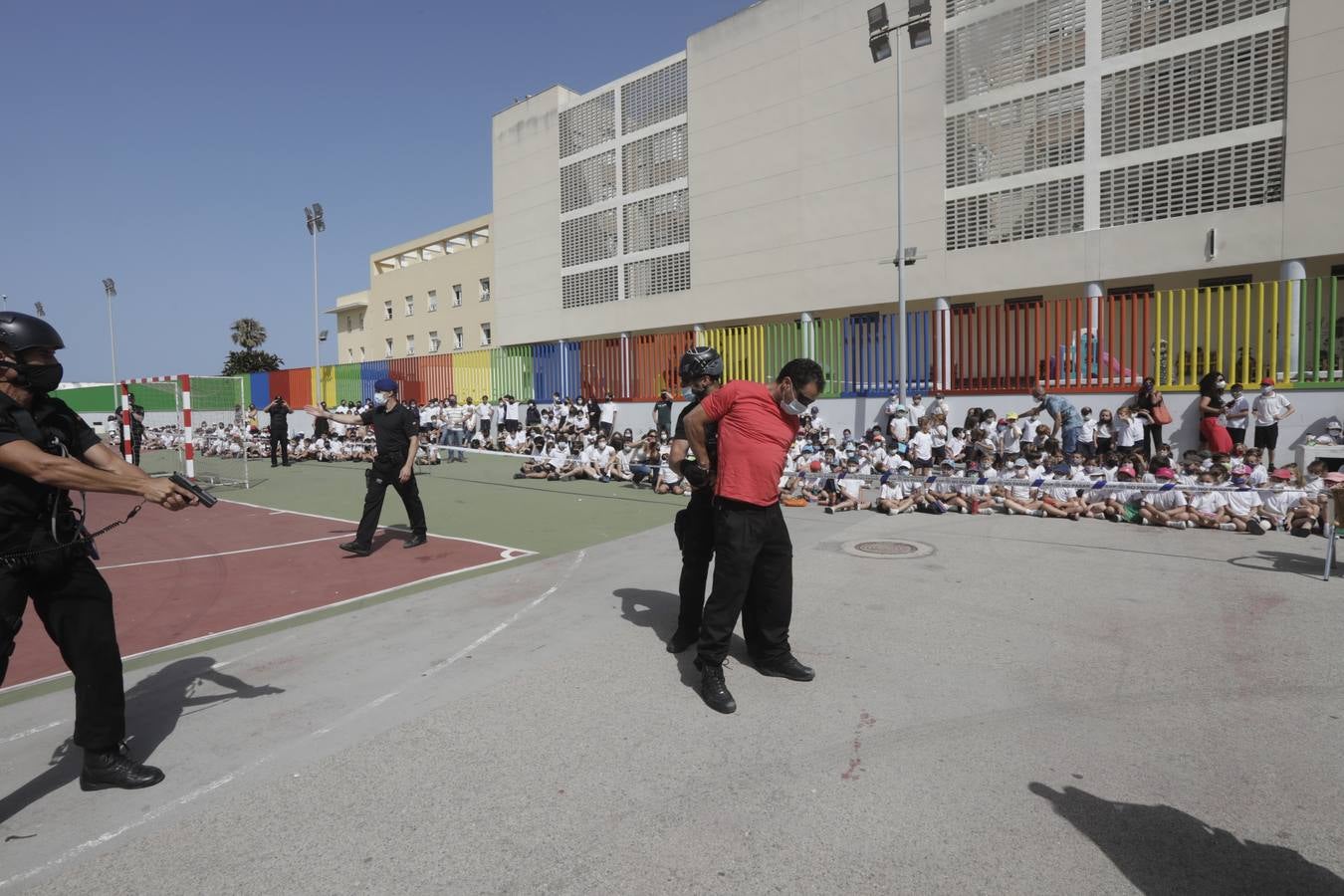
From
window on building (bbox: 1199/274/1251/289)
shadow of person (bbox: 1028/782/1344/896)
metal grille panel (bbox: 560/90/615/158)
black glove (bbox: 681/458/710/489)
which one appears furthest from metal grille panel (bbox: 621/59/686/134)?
shadow of person (bbox: 1028/782/1344/896)

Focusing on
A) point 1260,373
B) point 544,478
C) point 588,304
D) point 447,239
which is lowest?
point 544,478

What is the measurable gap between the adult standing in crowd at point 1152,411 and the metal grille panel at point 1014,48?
1098cm

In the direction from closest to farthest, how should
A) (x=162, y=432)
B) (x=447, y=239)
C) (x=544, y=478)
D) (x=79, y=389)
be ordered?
1. (x=544, y=478)
2. (x=162, y=432)
3. (x=79, y=389)
4. (x=447, y=239)

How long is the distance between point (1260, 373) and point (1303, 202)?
235 inches

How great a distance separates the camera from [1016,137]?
21.5 metres

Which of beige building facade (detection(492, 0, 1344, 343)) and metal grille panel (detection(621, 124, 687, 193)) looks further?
metal grille panel (detection(621, 124, 687, 193))

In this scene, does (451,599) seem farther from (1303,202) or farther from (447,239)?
(447,239)

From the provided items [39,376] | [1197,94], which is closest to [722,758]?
[39,376]

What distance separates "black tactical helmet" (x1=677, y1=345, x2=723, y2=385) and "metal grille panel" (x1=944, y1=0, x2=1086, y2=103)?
68.7 ft

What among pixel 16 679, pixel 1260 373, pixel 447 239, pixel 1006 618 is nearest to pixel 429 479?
pixel 16 679

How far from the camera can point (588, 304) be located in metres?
32.9

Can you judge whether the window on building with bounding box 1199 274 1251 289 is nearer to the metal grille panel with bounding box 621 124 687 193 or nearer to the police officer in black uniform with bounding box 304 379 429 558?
the metal grille panel with bounding box 621 124 687 193

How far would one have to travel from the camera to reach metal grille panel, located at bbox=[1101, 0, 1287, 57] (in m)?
18.1

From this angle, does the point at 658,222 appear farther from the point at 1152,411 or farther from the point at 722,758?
the point at 722,758
